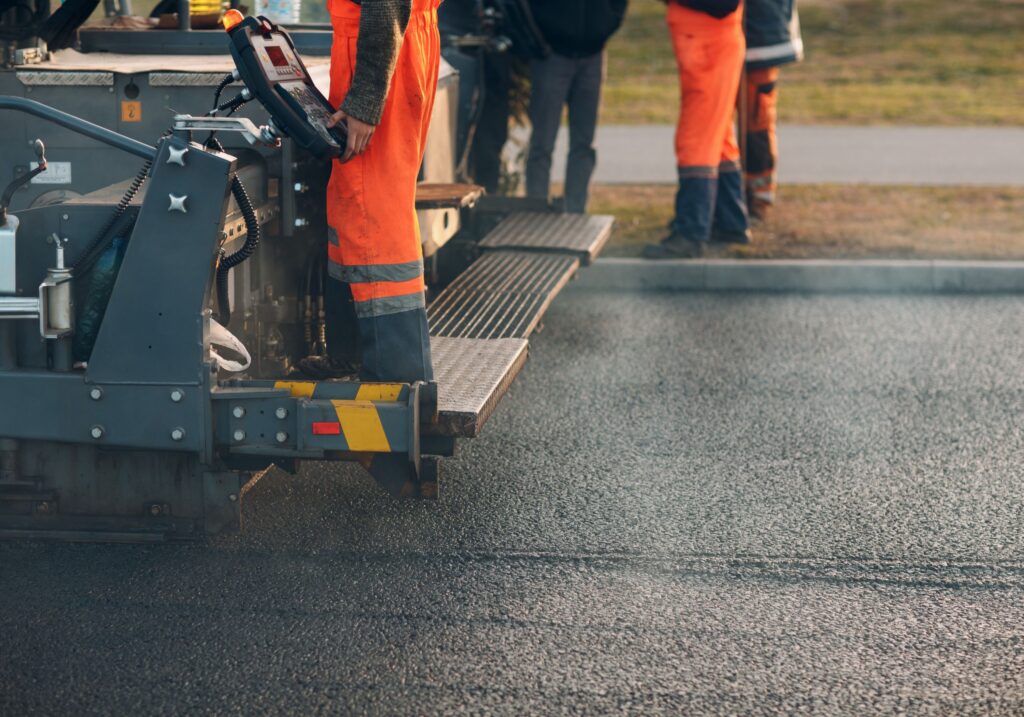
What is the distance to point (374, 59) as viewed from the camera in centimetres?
416

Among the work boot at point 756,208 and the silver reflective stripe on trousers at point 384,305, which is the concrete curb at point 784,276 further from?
the silver reflective stripe on trousers at point 384,305

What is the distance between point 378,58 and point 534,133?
4.45 metres

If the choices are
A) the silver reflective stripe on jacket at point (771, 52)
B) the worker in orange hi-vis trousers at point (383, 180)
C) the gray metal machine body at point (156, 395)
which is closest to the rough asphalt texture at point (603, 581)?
the gray metal machine body at point (156, 395)

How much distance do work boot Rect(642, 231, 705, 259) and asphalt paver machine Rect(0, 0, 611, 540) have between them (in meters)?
3.57

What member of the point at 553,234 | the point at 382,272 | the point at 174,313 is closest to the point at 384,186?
the point at 382,272

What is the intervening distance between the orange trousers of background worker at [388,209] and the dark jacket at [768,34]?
478 cm

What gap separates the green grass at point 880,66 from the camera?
48.0 ft

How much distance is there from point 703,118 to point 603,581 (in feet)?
14.4

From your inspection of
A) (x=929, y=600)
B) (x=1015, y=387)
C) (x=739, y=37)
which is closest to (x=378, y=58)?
(x=929, y=600)

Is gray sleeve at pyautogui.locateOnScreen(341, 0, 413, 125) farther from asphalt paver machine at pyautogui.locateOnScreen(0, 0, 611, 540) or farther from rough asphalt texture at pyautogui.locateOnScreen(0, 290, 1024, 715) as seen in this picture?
rough asphalt texture at pyautogui.locateOnScreen(0, 290, 1024, 715)

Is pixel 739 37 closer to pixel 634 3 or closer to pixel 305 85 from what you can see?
pixel 305 85

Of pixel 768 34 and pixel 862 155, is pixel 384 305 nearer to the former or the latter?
Answer: pixel 768 34

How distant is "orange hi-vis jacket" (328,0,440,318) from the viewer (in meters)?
4.29

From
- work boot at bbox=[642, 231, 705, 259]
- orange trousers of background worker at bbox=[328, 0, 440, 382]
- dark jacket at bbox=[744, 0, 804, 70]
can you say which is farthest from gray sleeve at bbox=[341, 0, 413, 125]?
dark jacket at bbox=[744, 0, 804, 70]
